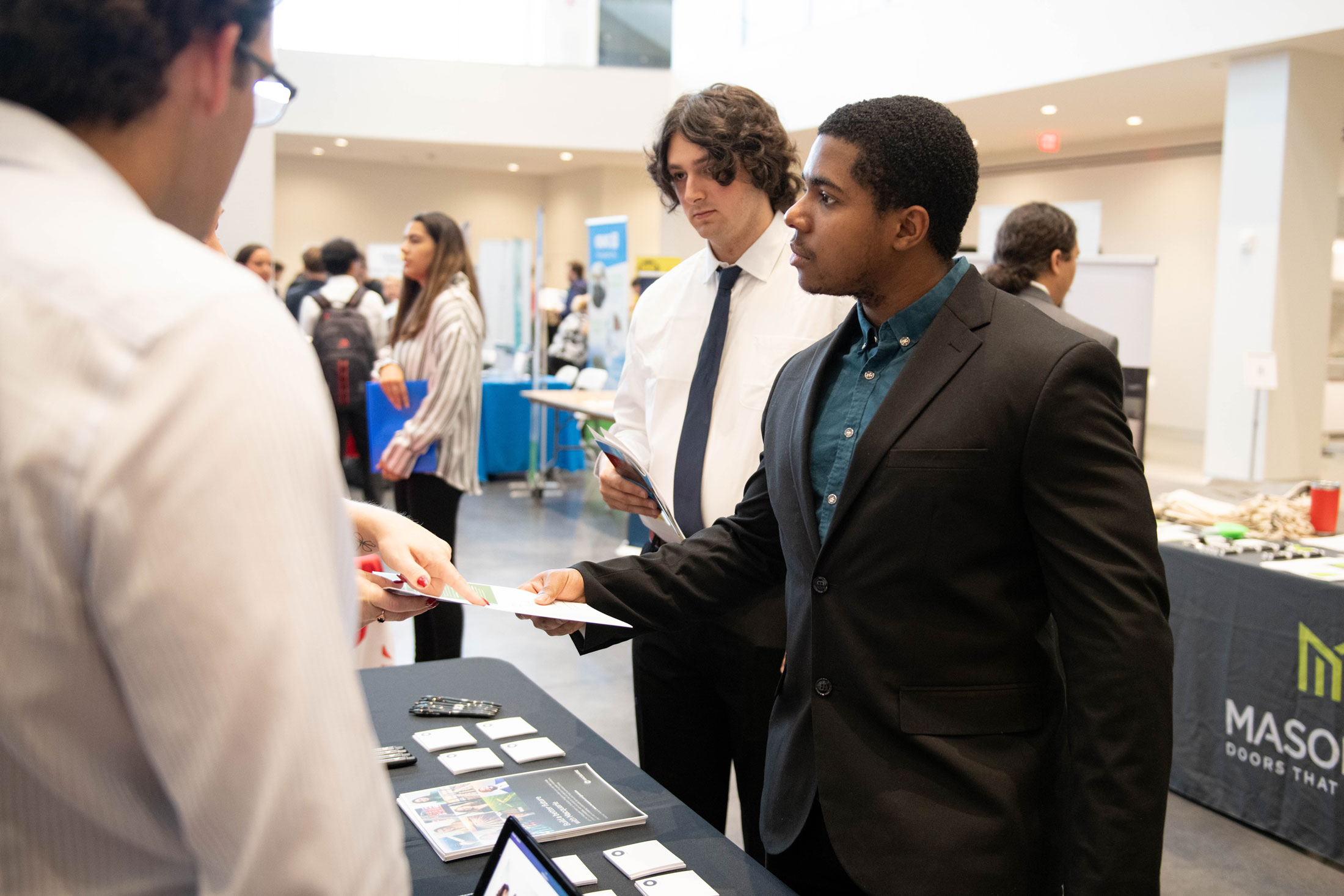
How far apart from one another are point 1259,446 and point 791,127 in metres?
6.71

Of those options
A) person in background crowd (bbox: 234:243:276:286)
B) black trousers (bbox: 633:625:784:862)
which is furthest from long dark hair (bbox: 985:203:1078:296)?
person in background crowd (bbox: 234:243:276:286)

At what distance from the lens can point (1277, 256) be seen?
26.5 ft

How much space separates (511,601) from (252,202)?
11997 millimetres

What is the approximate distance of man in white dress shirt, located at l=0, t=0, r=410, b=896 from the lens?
462 millimetres

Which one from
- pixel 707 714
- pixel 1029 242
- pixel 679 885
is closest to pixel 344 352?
pixel 1029 242

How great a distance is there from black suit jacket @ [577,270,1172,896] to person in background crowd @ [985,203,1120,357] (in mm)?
Answer: 2695

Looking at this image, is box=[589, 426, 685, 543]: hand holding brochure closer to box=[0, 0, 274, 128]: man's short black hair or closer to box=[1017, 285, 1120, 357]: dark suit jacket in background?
box=[0, 0, 274, 128]: man's short black hair

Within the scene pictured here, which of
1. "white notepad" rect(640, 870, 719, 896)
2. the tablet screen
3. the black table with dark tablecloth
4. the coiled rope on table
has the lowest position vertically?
the black table with dark tablecloth

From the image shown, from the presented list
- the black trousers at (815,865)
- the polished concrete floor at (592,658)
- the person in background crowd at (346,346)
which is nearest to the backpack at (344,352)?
the person in background crowd at (346,346)

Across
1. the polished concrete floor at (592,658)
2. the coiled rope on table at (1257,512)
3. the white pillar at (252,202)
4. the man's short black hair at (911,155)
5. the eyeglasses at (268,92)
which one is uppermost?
the white pillar at (252,202)

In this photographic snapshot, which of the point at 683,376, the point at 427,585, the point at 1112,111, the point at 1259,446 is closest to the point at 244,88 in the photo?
the point at 427,585

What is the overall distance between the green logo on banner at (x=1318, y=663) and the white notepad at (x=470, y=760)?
7.73ft

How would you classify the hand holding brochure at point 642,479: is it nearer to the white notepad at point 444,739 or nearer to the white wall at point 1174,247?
the white notepad at point 444,739

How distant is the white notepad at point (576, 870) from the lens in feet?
4.22
